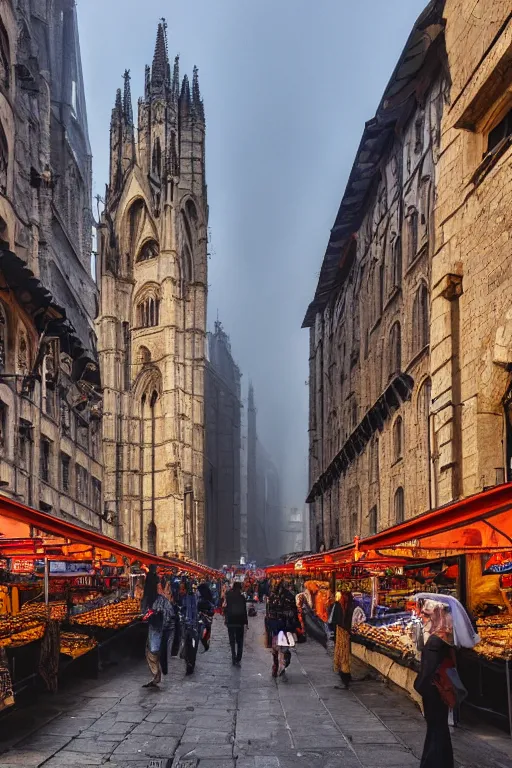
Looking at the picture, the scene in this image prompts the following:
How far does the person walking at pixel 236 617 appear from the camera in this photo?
16.8 metres

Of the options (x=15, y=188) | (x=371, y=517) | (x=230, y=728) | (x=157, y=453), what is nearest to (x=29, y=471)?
(x=15, y=188)

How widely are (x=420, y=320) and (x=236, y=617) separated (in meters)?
10.1

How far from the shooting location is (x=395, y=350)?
A: 27109 millimetres

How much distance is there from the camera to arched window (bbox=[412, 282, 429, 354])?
23.0 m

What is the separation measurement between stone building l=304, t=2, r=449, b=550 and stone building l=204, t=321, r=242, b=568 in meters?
46.6

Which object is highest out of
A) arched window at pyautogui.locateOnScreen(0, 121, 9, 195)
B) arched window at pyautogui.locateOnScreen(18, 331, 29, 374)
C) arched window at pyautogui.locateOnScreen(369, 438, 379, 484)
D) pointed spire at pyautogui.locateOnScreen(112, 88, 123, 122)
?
pointed spire at pyautogui.locateOnScreen(112, 88, 123, 122)

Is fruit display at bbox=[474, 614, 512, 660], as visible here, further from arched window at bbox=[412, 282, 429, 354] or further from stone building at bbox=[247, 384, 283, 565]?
stone building at bbox=[247, 384, 283, 565]

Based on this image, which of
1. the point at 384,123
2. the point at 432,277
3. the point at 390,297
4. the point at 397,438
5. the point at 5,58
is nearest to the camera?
the point at 432,277

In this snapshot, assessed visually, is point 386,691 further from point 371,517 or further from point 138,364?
point 138,364

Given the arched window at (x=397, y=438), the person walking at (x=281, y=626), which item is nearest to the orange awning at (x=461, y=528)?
the person walking at (x=281, y=626)

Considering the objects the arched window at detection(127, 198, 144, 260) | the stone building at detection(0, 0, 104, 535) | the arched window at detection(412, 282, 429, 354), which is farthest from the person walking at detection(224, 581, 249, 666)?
the arched window at detection(127, 198, 144, 260)

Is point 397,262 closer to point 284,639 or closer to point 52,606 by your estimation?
point 284,639

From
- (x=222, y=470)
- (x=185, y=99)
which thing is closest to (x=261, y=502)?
(x=222, y=470)

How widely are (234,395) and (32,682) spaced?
8835 cm
